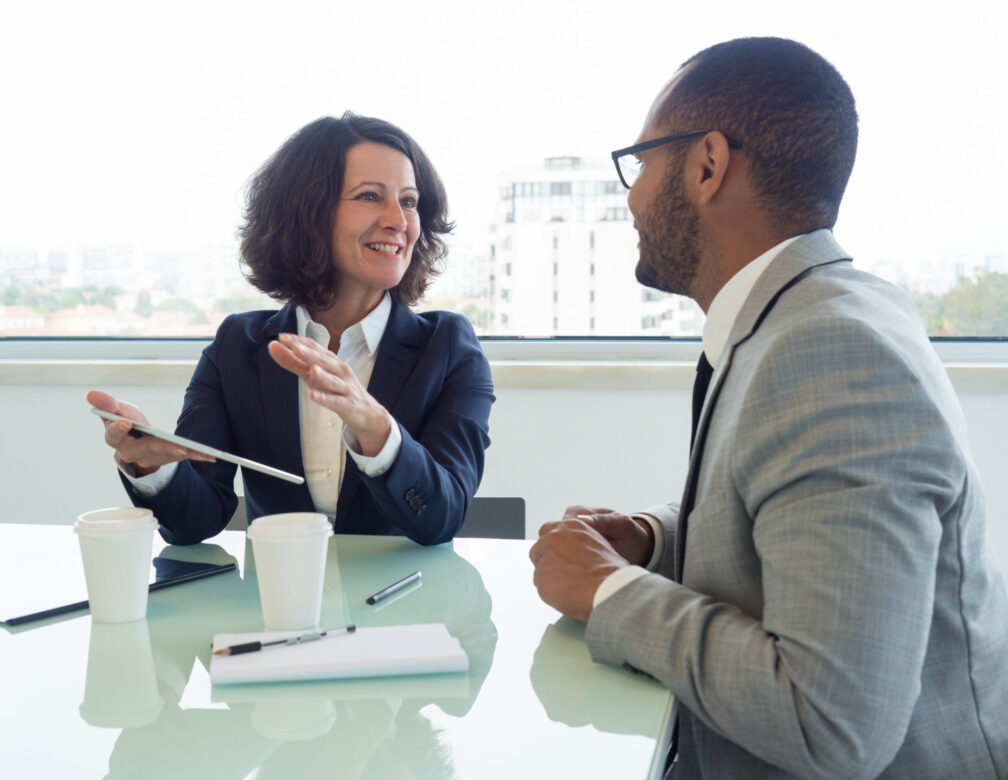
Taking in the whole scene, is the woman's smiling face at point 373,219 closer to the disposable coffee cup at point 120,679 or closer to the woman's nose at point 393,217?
the woman's nose at point 393,217

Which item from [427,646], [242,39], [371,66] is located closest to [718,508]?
[427,646]

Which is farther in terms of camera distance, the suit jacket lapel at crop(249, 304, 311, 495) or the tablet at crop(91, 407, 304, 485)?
the suit jacket lapel at crop(249, 304, 311, 495)

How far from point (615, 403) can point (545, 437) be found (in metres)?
0.25

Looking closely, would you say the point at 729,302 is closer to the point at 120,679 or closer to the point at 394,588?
the point at 394,588

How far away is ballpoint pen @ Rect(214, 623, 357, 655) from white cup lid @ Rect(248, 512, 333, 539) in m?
0.11

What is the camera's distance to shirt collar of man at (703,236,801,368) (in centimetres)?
114

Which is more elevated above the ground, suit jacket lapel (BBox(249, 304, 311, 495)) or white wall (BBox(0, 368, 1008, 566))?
suit jacket lapel (BBox(249, 304, 311, 495))

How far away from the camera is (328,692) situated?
35.0 inches

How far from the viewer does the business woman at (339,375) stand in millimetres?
1424

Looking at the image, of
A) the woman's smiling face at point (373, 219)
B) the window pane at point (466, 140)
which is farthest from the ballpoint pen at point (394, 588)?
the window pane at point (466, 140)

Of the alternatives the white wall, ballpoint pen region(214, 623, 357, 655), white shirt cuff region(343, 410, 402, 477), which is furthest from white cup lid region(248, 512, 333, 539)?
the white wall

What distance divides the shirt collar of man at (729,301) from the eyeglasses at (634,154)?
0.14m

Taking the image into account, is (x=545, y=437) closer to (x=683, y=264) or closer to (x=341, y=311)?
(x=341, y=311)

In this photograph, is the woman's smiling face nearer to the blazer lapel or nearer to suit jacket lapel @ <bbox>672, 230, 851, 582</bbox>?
the blazer lapel
